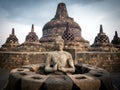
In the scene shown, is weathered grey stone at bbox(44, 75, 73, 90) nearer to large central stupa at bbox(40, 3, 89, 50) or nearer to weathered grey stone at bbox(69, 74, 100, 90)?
weathered grey stone at bbox(69, 74, 100, 90)

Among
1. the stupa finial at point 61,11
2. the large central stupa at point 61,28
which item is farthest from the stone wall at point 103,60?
the stupa finial at point 61,11

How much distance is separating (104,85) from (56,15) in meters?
21.2

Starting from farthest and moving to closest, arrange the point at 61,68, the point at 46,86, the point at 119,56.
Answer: the point at 119,56, the point at 61,68, the point at 46,86

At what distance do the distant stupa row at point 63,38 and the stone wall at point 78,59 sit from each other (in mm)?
2164

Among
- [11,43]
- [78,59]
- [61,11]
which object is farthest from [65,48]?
[61,11]

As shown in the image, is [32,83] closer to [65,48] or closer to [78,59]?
[65,48]

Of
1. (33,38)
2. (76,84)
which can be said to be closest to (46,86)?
(76,84)

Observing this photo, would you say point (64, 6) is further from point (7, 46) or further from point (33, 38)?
point (7, 46)

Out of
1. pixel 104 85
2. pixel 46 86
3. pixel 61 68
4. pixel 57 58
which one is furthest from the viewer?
pixel 57 58

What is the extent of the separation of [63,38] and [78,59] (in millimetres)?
6306

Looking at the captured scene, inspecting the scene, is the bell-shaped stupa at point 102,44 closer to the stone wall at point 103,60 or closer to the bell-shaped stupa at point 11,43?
the stone wall at point 103,60

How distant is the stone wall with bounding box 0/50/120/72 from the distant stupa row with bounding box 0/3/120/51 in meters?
2.16

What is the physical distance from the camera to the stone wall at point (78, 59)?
9859mm

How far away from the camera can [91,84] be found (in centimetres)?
→ 269
